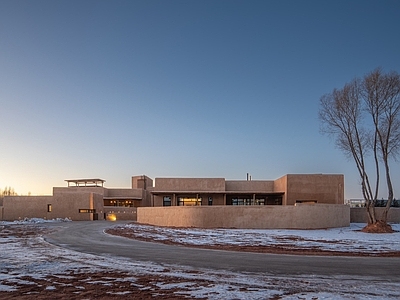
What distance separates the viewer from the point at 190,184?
168ft

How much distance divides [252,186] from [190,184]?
28.5ft

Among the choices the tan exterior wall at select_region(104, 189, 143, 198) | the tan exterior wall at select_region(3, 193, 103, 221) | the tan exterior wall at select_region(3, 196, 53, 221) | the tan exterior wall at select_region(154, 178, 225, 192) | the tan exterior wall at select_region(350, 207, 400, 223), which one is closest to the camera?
the tan exterior wall at select_region(350, 207, 400, 223)

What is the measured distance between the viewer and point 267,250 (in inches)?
646

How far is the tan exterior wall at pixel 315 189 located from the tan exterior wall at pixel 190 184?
1000cm

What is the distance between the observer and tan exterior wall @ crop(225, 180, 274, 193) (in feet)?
170

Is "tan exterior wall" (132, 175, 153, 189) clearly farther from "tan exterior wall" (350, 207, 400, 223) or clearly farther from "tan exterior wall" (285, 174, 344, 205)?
A: "tan exterior wall" (350, 207, 400, 223)

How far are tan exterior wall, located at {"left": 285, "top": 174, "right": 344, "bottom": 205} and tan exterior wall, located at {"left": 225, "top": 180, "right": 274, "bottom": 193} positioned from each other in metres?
6.29

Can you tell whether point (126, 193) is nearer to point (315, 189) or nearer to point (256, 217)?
point (315, 189)

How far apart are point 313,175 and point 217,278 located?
37641mm

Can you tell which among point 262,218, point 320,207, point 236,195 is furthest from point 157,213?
point 236,195

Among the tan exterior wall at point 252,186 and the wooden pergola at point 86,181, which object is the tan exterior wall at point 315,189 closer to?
the tan exterior wall at point 252,186

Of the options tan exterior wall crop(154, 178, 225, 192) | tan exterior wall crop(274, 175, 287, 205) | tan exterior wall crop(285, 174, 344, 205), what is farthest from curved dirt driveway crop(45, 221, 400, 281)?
tan exterior wall crop(154, 178, 225, 192)

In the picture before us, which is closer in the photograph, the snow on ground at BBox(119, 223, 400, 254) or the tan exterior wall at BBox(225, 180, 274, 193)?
the snow on ground at BBox(119, 223, 400, 254)

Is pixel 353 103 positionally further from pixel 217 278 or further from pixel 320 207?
pixel 217 278
